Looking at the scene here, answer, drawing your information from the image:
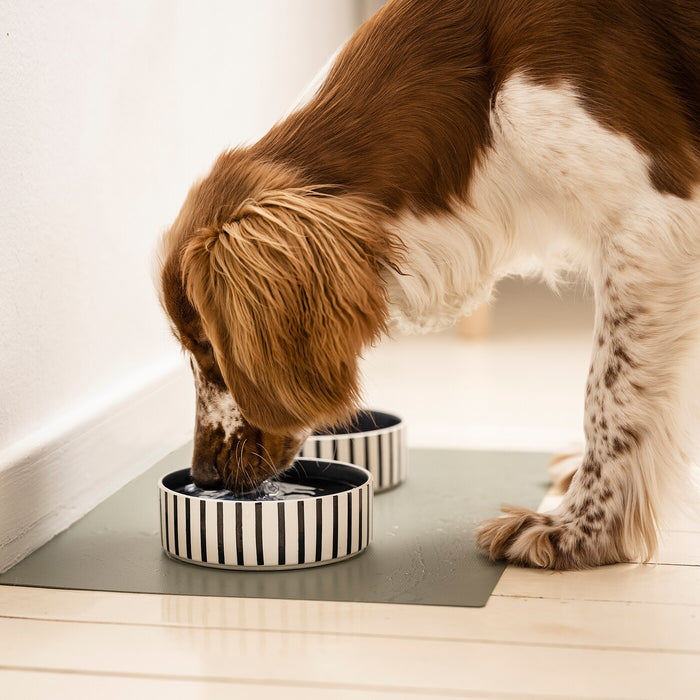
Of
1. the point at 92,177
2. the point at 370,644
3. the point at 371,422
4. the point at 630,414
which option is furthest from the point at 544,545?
the point at 92,177

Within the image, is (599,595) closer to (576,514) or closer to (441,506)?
(576,514)

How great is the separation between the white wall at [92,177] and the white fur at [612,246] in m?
0.68

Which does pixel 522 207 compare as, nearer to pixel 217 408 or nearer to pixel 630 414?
pixel 630 414

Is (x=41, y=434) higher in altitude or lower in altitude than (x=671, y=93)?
lower

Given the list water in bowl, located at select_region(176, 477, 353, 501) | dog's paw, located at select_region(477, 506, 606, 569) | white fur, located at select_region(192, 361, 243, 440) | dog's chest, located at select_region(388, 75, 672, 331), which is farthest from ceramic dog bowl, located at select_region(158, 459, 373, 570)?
dog's chest, located at select_region(388, 75, 672, 331)

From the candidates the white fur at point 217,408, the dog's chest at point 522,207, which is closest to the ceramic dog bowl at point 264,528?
the white fur at point 217,408

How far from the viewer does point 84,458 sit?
2268mm

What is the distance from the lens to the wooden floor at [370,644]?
1.39m

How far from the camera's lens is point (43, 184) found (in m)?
2.09

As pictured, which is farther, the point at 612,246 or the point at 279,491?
the point at 279,491

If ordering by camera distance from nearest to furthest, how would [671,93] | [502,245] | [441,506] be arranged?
[671,93] < [502,245] < [441,506]

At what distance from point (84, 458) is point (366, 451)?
0.60 m

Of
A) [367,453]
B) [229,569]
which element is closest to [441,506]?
[367,453]

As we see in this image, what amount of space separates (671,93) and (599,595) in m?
0.82
